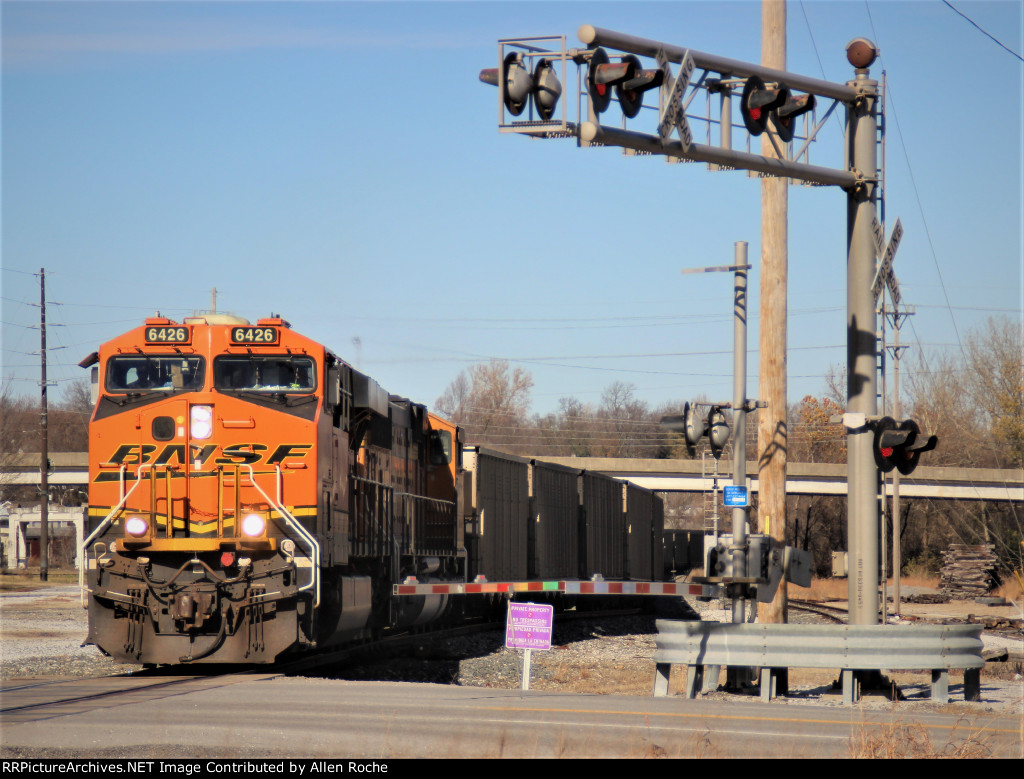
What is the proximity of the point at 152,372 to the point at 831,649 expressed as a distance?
8684 millimetres

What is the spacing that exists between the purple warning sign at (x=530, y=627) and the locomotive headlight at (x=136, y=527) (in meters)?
4.60

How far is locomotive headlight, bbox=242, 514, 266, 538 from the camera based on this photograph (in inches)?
501

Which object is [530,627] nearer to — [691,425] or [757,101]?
[691,425]

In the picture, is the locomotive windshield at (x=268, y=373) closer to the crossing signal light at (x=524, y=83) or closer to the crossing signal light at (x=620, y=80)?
the crossing signal light at (x=524, y=83)

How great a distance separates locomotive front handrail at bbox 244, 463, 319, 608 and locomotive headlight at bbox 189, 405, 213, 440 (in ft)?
2.33

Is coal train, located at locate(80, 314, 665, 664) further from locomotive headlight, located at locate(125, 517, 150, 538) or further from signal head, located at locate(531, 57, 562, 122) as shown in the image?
signal head, located at locate(531, 57, 562, 122)

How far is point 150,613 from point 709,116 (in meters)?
8.28

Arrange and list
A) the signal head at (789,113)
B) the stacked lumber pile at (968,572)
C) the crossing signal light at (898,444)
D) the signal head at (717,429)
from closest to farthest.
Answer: the signal head at (789,113), the crossing signal light at (898,444), the signal head at (717,429), the stacked lumber pile at (968,572)

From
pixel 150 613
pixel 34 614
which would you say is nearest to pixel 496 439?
pixel 34 614

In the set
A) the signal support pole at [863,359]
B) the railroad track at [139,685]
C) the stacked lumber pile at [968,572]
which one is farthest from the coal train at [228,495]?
the stacked lumber pile at [968,572]

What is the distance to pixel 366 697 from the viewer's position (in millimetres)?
10070

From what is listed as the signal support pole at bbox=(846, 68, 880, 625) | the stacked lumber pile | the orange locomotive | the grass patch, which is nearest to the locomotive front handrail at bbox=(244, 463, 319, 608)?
the orange locomotive

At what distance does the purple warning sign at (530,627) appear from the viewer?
13586 millimetres

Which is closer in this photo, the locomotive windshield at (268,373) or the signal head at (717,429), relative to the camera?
the locomotive windshield at (268,373)
